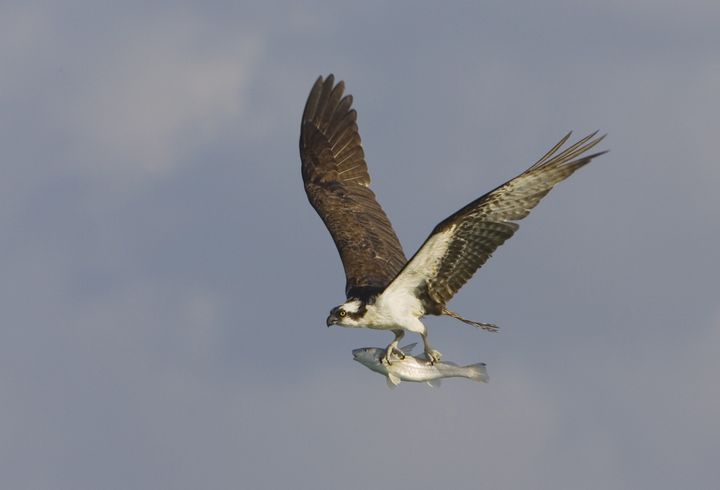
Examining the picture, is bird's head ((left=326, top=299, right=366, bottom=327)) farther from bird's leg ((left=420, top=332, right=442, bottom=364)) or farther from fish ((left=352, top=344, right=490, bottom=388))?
bird's leg ((left=420, top=332, right=442, bottom=364))

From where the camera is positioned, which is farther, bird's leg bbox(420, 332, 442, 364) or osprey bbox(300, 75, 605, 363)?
bird's leg bbox(420, 332, 442, 364)

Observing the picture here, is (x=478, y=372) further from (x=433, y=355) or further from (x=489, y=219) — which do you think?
(x=489, y=219)

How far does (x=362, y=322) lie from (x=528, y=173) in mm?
3596

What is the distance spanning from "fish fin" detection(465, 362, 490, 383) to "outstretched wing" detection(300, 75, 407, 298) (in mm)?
3330

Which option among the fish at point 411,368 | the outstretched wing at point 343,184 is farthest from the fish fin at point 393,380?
the outstretched wing at point 343,184

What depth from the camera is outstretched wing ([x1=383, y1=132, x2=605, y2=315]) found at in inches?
672

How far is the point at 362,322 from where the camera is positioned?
19297 millimetres

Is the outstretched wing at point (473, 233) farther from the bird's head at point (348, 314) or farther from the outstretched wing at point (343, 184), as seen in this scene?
the outstretched wing at point (343, 184)

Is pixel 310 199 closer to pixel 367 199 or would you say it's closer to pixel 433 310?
pixel 367 199

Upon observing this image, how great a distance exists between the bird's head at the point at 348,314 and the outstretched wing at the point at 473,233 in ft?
1.83

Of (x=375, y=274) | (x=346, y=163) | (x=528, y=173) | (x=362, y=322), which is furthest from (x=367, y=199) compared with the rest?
(x=528, y=173)

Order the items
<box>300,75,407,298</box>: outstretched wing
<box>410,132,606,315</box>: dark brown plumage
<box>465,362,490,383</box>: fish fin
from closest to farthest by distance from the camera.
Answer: <box>410,132,606,315</box>: dark brown plumage < <box>465,362,490,383</box>: fish fin < <box>300,75,407,298</box>: outstretched wing

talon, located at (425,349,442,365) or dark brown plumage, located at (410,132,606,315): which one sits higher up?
dark brown plumage, located at (410,132,606,315)

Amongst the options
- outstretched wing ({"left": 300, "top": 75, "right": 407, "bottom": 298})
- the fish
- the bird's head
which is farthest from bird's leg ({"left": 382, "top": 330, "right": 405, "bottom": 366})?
outstretched wing ({"left": 300, "top": 75, "right": 407, "bottom": 298})
